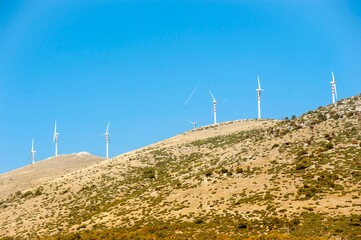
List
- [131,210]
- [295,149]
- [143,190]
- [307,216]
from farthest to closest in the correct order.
→ [143,190]
[295,149]
[131,210]
[307,216]

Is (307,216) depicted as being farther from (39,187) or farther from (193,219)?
(39,187)

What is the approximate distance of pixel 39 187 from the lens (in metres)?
120

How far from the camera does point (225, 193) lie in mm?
74500

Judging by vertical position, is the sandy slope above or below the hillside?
above

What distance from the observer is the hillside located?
57000 mm

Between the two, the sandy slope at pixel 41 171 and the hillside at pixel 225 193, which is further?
the sandy slope at pixel 41 171

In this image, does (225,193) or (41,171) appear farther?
(41,171)

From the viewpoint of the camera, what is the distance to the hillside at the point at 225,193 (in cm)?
5700

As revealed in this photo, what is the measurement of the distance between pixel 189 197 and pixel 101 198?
2561 centimetres

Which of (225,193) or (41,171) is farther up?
(41,171)

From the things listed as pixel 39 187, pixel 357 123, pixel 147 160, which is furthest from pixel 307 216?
pixel 39 187

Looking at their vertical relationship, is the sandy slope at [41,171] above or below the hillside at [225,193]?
above

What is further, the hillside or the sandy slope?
the sandy slope

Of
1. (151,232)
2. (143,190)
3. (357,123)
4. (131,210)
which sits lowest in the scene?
(151,232)
